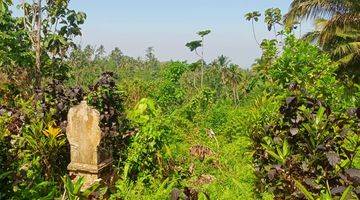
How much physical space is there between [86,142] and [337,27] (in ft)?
41.0

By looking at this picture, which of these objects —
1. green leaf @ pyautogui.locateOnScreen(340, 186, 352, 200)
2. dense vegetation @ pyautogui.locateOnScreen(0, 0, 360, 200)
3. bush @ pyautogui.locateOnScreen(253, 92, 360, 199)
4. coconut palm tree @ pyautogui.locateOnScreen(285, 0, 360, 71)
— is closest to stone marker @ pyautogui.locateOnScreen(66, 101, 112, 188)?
dense vegetation @ pyautogui.locateOnScreen(0, 0, 360, 200)

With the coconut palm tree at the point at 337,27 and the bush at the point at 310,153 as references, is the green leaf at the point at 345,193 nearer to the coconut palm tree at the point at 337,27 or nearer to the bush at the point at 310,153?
the bush at the point at 310,153

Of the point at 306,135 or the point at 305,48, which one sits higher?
the point at 305,48

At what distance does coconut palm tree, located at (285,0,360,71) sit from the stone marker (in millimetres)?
11652

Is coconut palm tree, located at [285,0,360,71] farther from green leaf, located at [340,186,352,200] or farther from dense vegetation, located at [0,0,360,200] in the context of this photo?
green leaf, located at [340,186,352,200]

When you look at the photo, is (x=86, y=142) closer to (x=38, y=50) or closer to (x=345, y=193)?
(x=345, y=193)

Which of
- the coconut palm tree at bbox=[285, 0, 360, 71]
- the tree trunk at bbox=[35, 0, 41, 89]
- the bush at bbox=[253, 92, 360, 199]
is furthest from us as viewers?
the coconut palm tree at bbox=[285, 0, 360, 71]

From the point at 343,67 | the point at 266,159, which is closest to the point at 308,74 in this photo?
the point at 266,159

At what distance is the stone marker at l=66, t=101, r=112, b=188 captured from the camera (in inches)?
221

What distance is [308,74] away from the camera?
684 cm

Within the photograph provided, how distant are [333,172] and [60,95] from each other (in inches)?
187

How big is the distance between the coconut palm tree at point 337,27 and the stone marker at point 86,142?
11652mm

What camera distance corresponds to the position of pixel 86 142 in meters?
5.66

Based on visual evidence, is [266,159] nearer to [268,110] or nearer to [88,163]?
[268,110]
